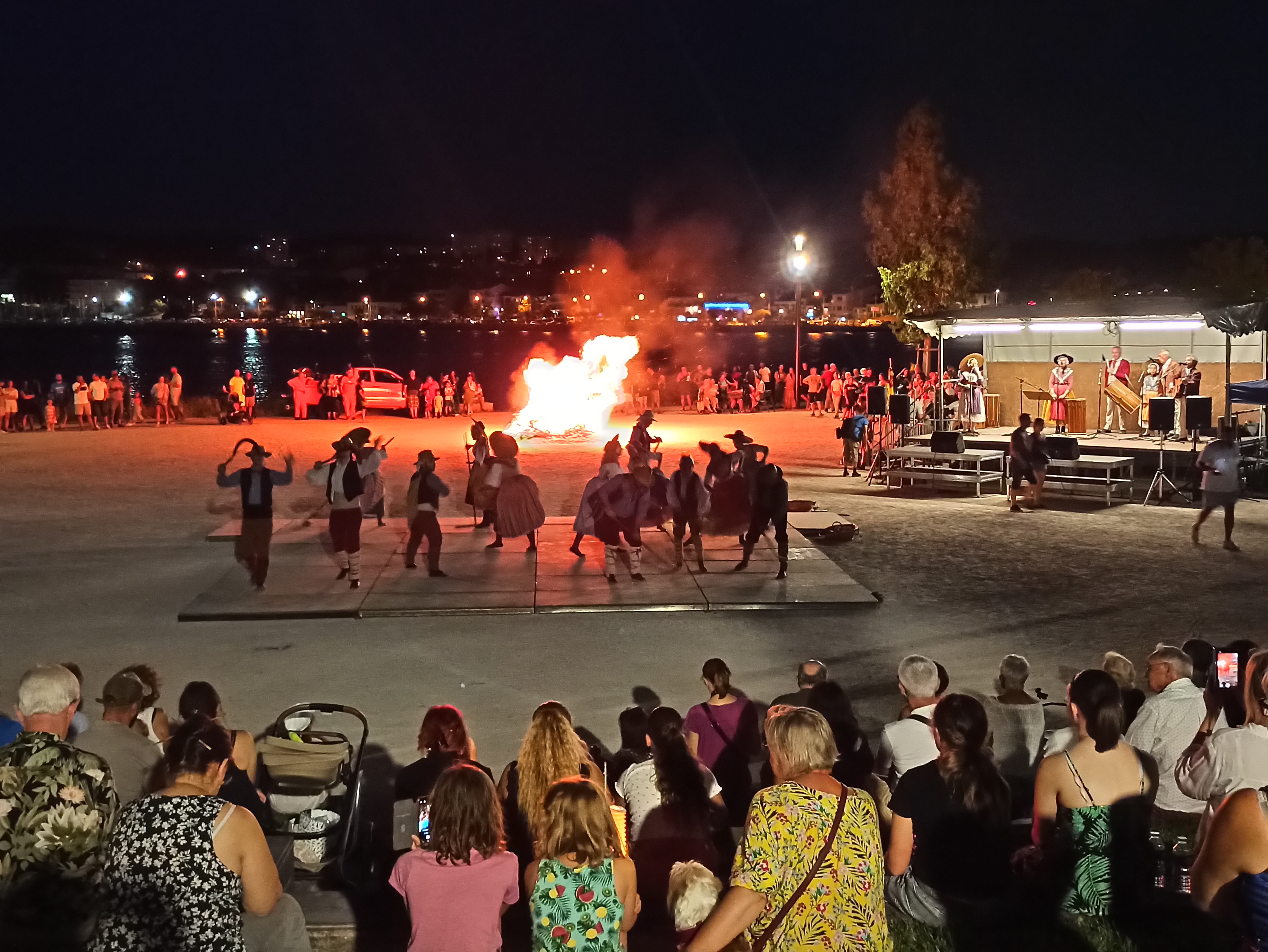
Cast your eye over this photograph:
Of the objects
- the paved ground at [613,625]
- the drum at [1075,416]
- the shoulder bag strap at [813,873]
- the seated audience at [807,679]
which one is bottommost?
the paved ground at [613,625]

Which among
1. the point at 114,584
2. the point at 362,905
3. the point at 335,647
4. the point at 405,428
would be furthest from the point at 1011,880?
the point at 405,428

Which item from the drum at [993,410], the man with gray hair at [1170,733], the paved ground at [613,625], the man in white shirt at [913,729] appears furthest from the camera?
the drum at [993,410]

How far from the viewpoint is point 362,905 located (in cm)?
533

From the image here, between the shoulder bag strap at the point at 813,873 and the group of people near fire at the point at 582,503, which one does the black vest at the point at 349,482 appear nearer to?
the group of people near fire at the point at 582,503

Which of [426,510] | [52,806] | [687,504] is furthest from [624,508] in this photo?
[52,806]

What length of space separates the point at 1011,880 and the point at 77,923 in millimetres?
3598

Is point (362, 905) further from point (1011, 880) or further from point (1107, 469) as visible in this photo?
point (1107, 469)

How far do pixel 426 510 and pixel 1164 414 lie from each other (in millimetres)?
13796

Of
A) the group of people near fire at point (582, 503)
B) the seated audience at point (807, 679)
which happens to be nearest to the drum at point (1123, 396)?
the group of people near fire at point (582, 503)

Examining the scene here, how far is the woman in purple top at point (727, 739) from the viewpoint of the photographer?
20.6ft

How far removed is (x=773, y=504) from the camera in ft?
42.5

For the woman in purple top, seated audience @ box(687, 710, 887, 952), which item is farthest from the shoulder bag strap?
the woman in purple top

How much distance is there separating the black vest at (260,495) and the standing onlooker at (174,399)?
74.1 ft

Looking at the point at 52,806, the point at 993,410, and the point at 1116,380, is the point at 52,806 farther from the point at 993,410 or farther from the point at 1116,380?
the point at 993,410
